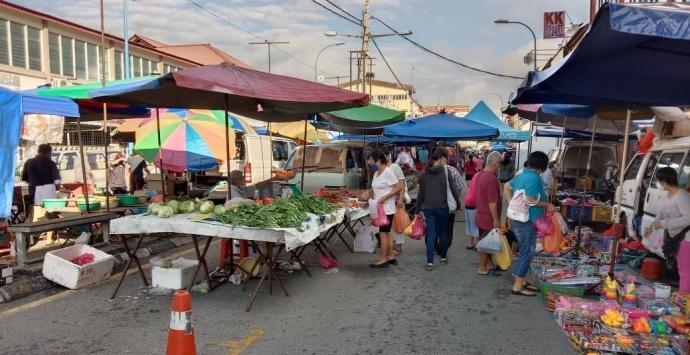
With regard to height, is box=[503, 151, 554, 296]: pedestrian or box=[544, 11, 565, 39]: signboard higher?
box=[544, 11, 565, 39]: signboard

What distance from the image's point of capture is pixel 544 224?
609 centimetres

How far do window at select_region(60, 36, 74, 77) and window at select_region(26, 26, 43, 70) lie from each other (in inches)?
61.1

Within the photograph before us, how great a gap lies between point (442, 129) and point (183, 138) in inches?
261

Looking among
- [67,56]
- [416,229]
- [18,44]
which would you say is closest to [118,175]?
[416,229]

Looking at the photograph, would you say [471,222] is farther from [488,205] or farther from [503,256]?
[503,256]

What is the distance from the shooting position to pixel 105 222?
7.88 metres

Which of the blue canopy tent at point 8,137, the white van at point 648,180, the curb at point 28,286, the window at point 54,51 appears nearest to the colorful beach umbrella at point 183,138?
the curb at point 28,286

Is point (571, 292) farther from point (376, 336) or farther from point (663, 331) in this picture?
point (376, 336)

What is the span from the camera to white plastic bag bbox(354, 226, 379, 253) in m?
8.12

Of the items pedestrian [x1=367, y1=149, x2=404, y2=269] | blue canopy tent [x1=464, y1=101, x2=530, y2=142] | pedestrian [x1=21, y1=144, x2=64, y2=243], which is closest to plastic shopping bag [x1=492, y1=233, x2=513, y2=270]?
pedestrian [x1=367, y1=149, x2=404, y2=269]

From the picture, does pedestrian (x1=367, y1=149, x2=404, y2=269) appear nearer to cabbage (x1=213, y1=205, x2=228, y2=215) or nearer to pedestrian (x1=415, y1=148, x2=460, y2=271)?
pedestrian (x1=415, y1=148, x2=460, y2=271)

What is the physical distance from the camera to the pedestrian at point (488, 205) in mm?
6918

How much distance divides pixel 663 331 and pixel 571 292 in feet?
4.25

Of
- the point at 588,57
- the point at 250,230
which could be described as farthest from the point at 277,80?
the point at 588,57
